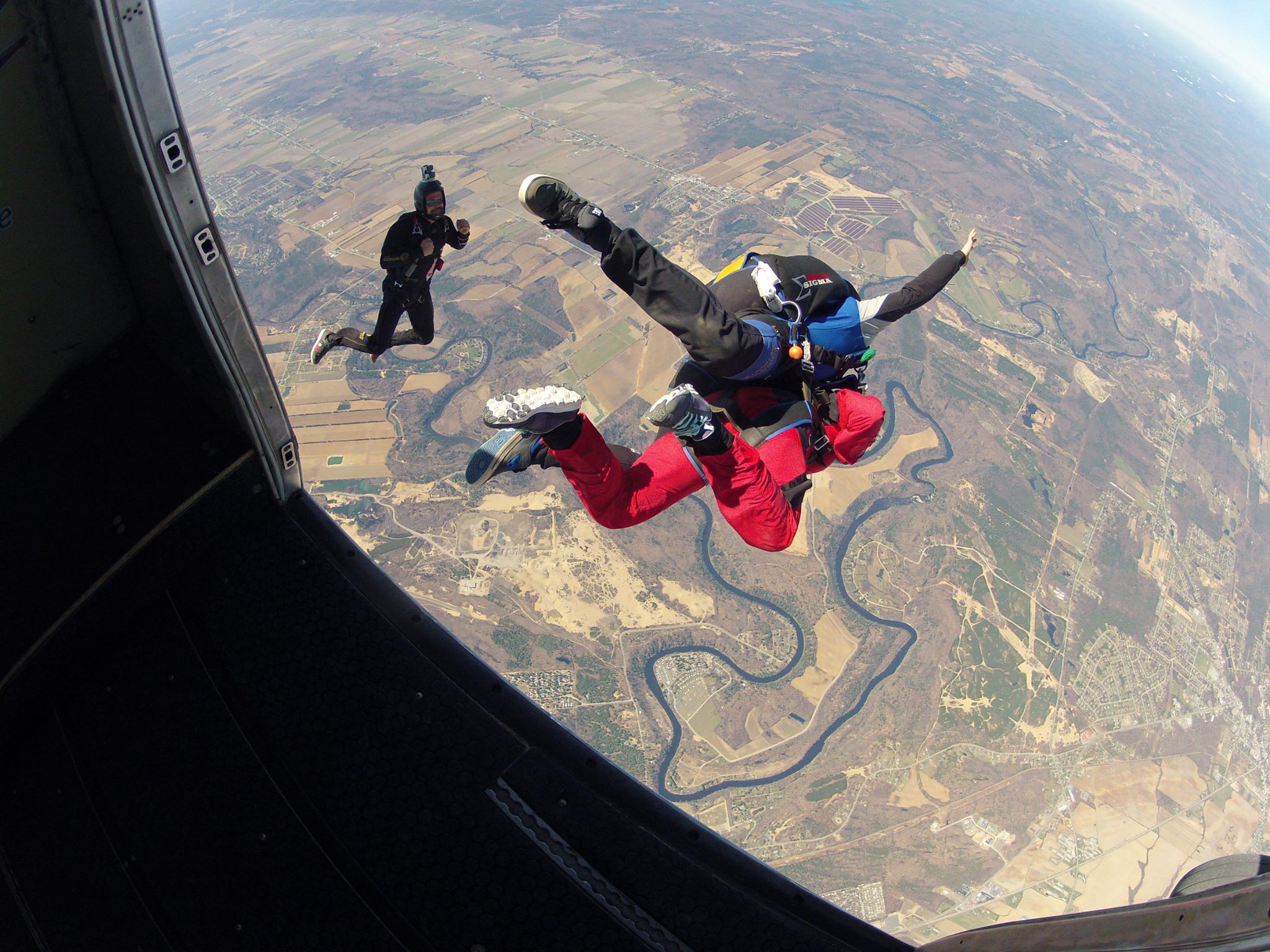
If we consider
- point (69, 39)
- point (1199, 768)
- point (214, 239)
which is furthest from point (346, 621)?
point (1199, 768)

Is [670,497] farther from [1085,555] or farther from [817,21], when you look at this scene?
[817,21]

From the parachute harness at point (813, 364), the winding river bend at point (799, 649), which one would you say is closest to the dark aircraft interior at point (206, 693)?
the parachute harness at point (813, 364)

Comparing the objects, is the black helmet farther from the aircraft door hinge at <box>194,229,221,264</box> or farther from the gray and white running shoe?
the aircraft door hinge at <box>194,229,221,264</box>

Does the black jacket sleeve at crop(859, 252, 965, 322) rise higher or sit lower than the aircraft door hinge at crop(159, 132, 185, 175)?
lower

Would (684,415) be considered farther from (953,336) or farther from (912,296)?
(953,336)

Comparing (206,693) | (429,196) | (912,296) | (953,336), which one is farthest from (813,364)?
(953,336)

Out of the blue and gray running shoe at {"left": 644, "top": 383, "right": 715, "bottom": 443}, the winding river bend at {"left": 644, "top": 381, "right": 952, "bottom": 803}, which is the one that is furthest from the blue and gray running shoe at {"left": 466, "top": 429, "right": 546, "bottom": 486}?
the winding river bend at {"left": 644, "top": 381, "right": 952, "bottom": 803}
